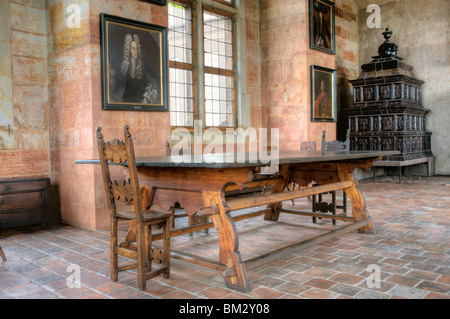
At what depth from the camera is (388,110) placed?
385 inches

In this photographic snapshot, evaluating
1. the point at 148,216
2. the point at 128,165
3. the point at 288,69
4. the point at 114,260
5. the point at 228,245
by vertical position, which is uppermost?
the point at 288,69

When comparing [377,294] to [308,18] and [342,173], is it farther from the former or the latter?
[308,18]

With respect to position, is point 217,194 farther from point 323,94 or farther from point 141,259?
point 323,94

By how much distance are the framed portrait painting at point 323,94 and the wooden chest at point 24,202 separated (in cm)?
589

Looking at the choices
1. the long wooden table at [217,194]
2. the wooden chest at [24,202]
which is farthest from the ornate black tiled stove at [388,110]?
the wooden chest at [24,202]

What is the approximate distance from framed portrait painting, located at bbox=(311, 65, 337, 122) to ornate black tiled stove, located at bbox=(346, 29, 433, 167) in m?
1.02

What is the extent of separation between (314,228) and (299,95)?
4387 millimetres

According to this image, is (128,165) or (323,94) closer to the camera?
(128,165)

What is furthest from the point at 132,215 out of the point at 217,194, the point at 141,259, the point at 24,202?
the point at 24,202

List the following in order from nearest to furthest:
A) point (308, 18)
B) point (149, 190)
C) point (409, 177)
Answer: point (149, 190) → point (308, 18) → point (409, 177)

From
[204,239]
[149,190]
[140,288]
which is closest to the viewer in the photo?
[140,288]

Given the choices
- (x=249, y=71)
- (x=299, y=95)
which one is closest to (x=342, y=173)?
(x=299, y=95)

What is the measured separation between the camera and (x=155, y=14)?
5992 millimetres

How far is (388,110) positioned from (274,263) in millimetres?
7397
